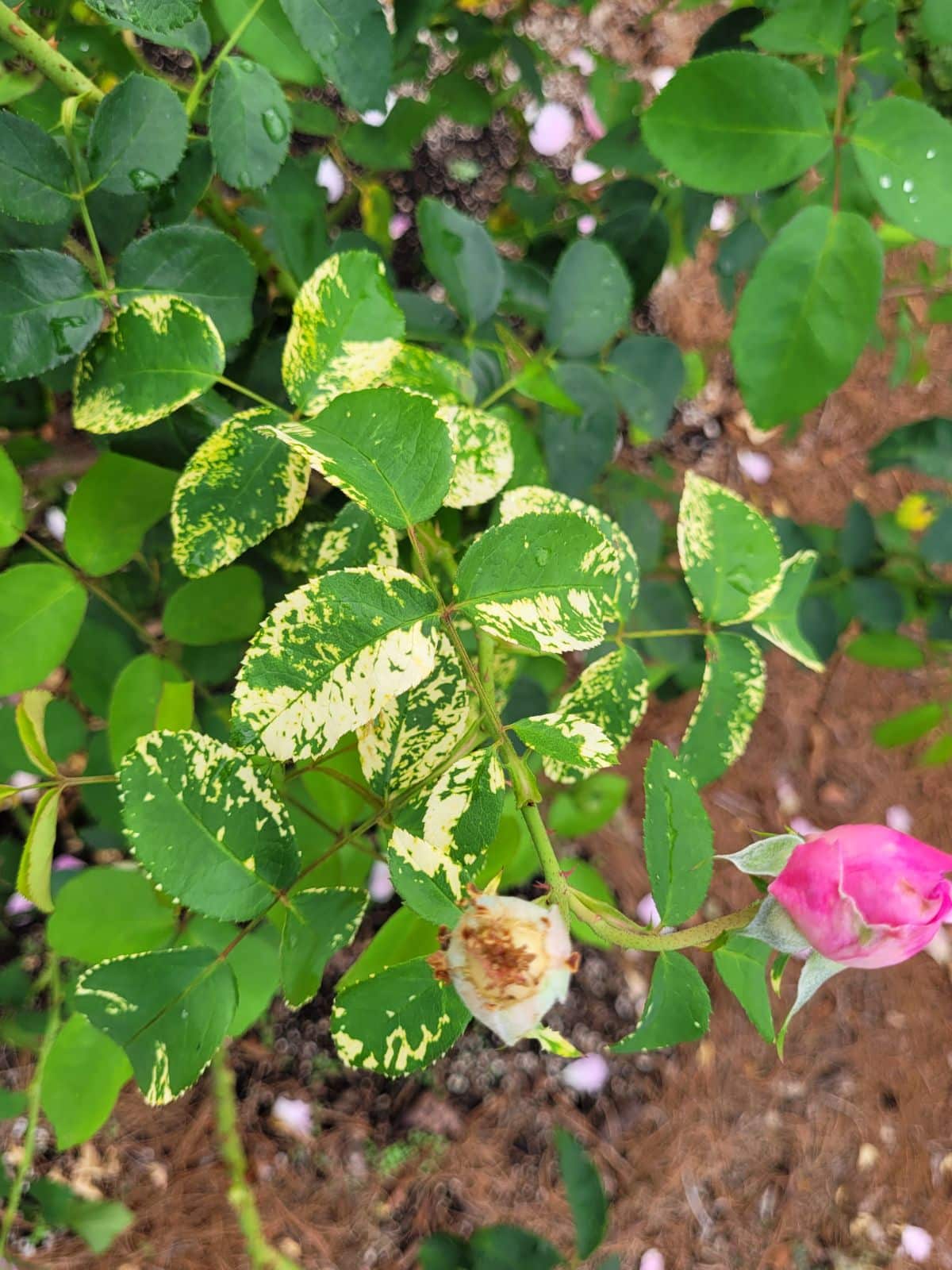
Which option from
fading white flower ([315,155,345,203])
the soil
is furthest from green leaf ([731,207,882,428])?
fading white flower ([315,155,345,203])

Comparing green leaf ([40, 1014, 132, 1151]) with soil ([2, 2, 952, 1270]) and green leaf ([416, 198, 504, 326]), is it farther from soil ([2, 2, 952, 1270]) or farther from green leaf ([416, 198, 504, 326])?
soil ([2, 2, 952, 1270])

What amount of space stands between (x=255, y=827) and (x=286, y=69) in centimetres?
60

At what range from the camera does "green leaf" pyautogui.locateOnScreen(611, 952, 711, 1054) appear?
54 cm

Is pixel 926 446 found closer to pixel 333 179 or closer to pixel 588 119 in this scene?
pixel 333 179

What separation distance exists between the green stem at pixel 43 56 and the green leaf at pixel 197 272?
0.33 ft

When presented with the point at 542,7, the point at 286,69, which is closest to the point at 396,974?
the point at 286,69

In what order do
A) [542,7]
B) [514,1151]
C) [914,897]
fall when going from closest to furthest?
[914,897] → [514,1151] → [542,7]

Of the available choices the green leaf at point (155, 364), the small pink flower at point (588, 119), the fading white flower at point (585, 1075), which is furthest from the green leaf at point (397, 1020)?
the small pink flower at point (588, 119)

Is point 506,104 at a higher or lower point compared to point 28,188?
lower

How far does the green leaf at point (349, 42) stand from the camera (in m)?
0.61

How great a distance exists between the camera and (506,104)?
151 cm

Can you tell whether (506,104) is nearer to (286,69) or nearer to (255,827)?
(286,69)

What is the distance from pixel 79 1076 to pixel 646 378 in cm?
85

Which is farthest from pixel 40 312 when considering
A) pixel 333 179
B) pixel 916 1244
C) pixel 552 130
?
pixel 916 1244
